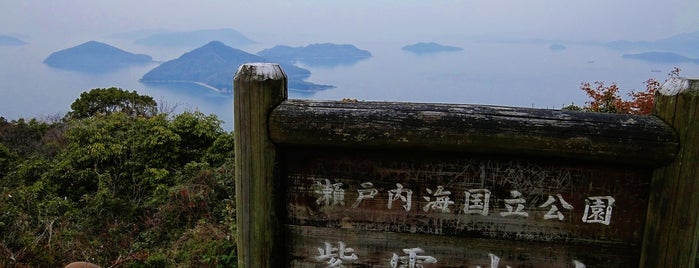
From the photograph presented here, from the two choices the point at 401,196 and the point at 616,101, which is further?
the point at 616,101

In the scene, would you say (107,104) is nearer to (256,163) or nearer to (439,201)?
(256,163)

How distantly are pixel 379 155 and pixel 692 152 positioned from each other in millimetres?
822

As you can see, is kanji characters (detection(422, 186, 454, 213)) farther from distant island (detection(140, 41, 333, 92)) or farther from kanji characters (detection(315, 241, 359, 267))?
distant island (detection(140, 41, 333, 92))

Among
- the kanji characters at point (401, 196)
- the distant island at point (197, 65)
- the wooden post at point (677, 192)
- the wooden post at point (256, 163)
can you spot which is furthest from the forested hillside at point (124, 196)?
the distant island at point (197, 65)

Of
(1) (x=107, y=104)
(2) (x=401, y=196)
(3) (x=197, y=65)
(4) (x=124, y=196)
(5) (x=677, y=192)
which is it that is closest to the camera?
(5) (x=677, y=192)

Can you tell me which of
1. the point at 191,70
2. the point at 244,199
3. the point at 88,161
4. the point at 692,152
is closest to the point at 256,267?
the point at 244,199

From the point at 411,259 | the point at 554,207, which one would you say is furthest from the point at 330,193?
the point at 554,207

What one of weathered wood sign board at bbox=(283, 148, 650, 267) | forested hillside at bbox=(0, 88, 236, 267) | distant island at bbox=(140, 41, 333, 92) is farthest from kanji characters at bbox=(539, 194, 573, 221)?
distant island at bbox=(140, 41, 333, 92)

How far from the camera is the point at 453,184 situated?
4.44 feet

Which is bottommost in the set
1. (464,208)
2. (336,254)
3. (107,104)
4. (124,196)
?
(124,196)

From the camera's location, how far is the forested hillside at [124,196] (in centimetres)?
463

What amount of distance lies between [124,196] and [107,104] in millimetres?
5970

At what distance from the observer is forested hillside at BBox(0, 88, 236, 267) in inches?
182

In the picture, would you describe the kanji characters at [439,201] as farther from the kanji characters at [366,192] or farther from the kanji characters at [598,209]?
the kanji characters at [598,209]
